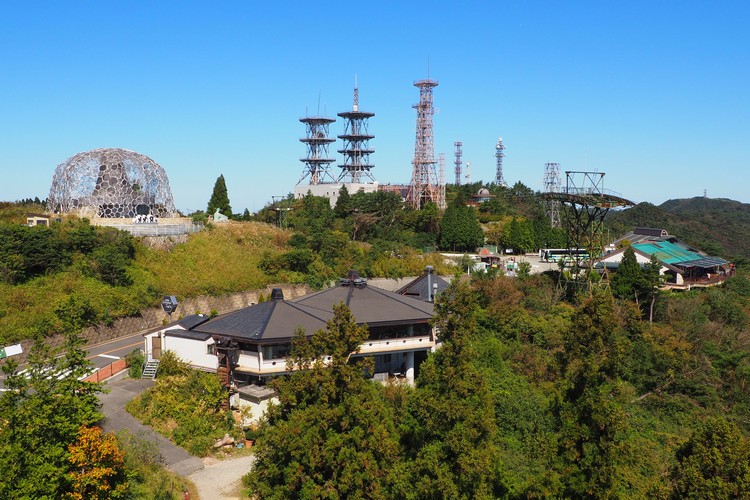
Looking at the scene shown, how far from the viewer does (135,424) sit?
16.3 m

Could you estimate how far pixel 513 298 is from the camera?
26.0m

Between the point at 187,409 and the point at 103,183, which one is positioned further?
the point at 103,183

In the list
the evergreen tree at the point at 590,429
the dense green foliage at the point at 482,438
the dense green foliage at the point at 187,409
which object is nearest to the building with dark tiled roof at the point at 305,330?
the dense green foliage at the point at 187,409

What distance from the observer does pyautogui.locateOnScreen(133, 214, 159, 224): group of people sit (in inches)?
1212

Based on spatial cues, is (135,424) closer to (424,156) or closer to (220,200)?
(220,200)

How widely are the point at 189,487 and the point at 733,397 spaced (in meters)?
18.5

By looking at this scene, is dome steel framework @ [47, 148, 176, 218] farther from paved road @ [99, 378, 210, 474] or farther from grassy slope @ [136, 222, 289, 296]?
paved road @ [99, 378, 210, 474]

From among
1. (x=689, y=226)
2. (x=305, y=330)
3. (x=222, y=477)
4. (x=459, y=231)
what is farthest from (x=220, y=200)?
(x=689, y=226)

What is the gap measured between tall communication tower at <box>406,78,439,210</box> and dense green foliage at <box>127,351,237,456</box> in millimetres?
31588

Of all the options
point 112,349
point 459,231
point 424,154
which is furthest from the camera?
point 424,154

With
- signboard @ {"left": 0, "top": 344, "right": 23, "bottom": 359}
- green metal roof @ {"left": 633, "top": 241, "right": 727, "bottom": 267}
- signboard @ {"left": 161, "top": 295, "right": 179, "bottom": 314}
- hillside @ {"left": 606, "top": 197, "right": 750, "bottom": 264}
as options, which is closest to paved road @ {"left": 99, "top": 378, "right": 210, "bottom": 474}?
signboard @ {"left": 0, "top": 344, "right": 23, "bottom": 359}

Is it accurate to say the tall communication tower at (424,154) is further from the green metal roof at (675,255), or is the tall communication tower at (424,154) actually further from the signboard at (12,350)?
the signboard at (12,350)

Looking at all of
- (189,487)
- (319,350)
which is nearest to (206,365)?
(189,487)

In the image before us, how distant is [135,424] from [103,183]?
18.4 meters
